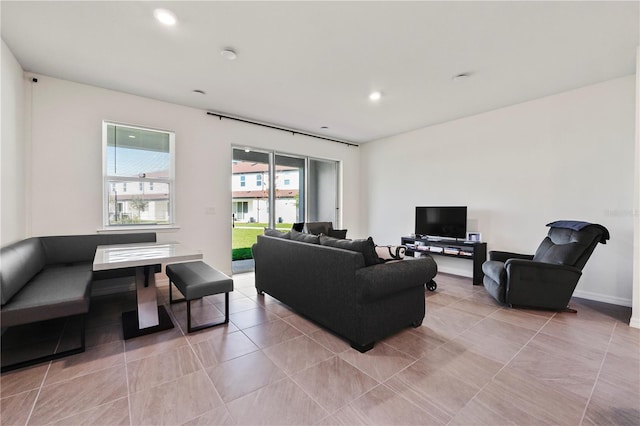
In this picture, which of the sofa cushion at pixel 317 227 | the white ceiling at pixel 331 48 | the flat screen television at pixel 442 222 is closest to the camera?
the white ceiling at pixel 331 48

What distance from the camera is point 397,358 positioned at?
2.15 m

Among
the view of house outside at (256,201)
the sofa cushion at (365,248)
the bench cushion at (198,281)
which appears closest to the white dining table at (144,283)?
the bench cushion at (198,281)

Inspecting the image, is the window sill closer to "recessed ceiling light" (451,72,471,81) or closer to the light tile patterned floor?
the light tile patterned floor

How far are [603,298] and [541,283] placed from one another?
1165mm

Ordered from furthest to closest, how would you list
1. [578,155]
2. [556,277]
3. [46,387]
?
[578,155]
[556,277]
[46,387]

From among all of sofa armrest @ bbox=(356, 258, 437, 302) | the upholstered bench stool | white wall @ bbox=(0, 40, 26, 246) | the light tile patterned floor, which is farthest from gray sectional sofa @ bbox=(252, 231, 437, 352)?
white wall @ bbox=(0, 40, 26, 246)

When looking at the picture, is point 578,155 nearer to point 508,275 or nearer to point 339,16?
point 508,275

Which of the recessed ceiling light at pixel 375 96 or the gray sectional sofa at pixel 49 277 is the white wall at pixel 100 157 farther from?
the recessed ceiling light at pixel 375 96

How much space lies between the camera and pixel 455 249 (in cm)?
442

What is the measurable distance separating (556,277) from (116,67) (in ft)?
18.2

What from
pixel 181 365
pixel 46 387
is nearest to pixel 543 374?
pixel 181 365

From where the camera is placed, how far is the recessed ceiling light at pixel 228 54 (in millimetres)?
2723

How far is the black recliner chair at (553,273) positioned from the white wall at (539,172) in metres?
0.67

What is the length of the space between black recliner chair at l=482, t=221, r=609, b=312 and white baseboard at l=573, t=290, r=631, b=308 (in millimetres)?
702
